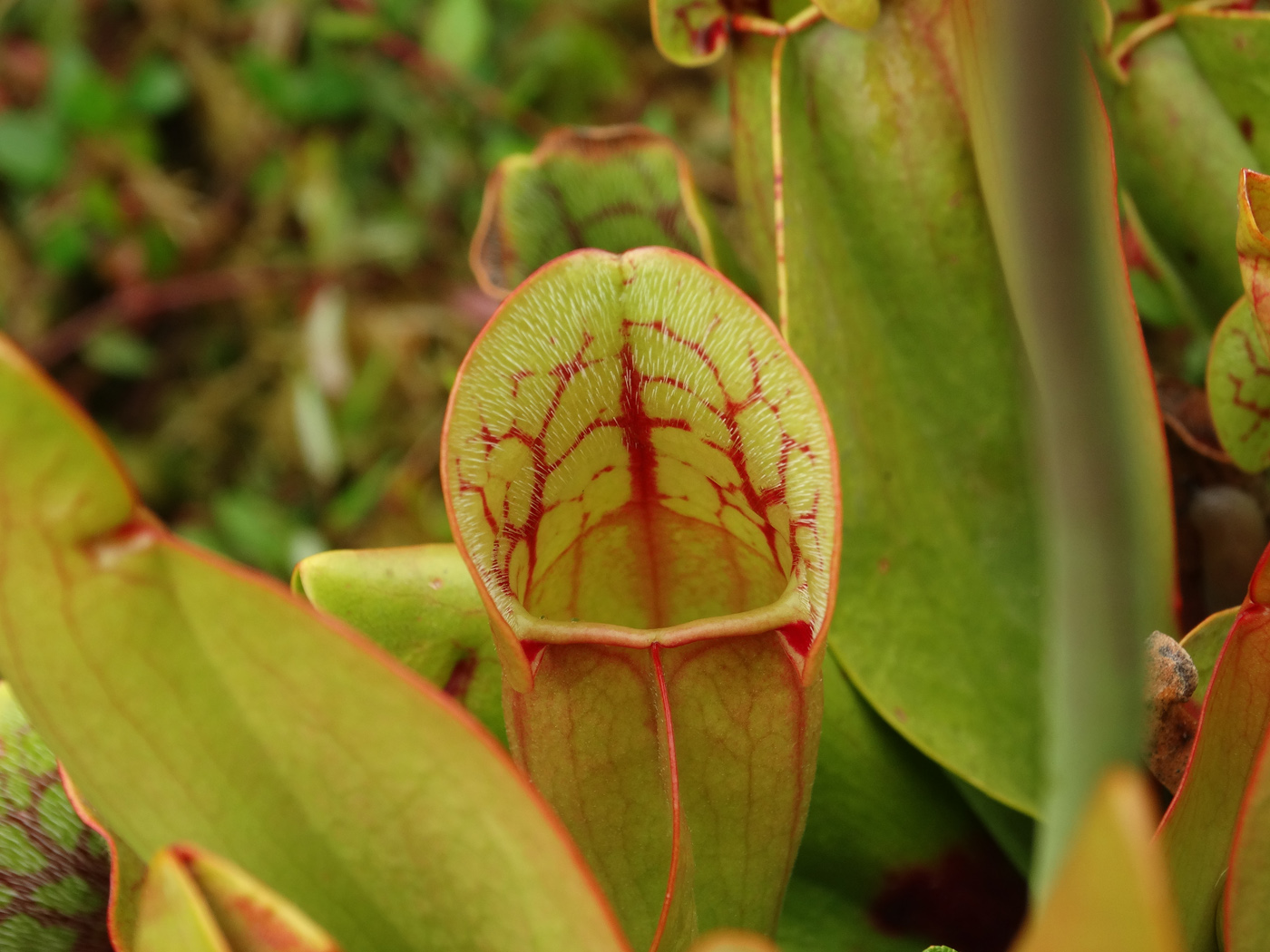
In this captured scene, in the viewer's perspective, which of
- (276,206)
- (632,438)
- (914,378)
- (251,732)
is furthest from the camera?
(276,206)

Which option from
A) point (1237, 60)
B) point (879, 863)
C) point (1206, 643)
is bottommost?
point (879, 863)

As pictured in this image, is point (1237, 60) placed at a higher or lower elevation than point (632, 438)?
higher

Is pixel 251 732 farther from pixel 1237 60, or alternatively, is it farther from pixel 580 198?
pixel 1237 60

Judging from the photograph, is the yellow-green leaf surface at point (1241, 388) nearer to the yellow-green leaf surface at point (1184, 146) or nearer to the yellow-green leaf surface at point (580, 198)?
the yellow-green leaf surface at point (1184, 146)

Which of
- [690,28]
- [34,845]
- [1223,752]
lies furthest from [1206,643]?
[34,845]

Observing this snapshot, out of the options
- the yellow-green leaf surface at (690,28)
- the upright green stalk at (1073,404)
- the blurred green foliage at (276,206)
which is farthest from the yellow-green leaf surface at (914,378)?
the blurred green foliage at (276,206)

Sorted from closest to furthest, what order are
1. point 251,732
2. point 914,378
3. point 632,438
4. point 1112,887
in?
1. point 1112,887
2. point 251,732
3. point 632,438
4. point 914,378
